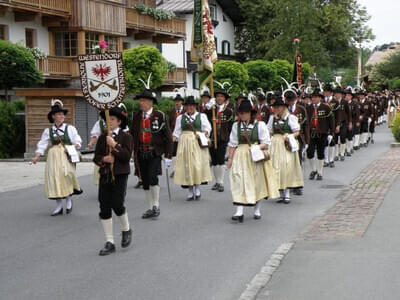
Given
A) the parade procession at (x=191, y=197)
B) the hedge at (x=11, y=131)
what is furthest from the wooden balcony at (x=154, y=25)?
the hedge at (x=11, y=131)

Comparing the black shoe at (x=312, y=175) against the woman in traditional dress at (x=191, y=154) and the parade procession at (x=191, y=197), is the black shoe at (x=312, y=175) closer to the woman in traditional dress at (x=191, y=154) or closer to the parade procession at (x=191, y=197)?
the parade procession at (x=191, y=197)

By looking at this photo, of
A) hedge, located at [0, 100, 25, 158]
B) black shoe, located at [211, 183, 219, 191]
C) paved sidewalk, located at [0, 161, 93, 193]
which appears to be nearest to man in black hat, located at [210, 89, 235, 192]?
black shoe, located at [211, 183, 219, 191]

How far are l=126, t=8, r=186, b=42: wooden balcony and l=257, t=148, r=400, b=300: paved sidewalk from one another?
1026 inches

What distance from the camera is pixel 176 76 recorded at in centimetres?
3975

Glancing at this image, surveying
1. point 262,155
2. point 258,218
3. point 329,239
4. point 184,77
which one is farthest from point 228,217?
point 184,77

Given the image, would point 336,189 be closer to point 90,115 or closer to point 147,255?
point 147,255

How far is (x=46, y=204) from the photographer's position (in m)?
12.0

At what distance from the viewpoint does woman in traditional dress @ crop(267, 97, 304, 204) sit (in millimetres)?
11477

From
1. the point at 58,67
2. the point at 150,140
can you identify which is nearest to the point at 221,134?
the point at 150,140

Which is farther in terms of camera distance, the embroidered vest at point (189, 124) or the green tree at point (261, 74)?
the green tree at point (261, 74)

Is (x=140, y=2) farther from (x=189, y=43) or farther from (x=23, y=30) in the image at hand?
(x=189, y=43)

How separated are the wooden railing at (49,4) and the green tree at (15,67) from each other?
6220 mm

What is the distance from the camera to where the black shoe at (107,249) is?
25.4ft

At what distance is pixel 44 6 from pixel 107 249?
23361 millimetres
